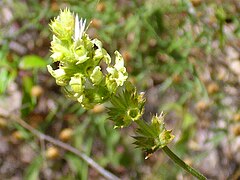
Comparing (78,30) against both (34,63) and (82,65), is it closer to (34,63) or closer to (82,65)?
(82,65)

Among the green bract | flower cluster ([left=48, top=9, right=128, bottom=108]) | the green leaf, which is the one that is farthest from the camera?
the green leaf

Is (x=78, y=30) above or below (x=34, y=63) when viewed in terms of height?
below

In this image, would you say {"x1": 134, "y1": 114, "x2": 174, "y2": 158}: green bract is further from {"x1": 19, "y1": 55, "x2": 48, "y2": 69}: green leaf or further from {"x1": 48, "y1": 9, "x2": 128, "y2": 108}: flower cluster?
{"x1": 19, "y1": 55, "x2": 48, "y2": 69}: green leaf

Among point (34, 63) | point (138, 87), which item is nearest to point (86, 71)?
point (34, 63)

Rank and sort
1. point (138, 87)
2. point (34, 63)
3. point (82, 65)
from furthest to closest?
point (138, 87) → point (34, 63) → point (82, 65)

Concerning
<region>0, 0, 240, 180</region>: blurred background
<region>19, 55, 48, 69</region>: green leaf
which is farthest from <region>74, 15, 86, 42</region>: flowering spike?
<region>19, 55, 48, 69</region>: green leaf

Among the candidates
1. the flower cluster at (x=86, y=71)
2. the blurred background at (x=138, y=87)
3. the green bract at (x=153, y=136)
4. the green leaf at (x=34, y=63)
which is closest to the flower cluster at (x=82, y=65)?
the flower cluster at (x=86, y=71)

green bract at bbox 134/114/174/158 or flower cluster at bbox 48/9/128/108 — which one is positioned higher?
flower cluster at bbox 48/9/128/108
